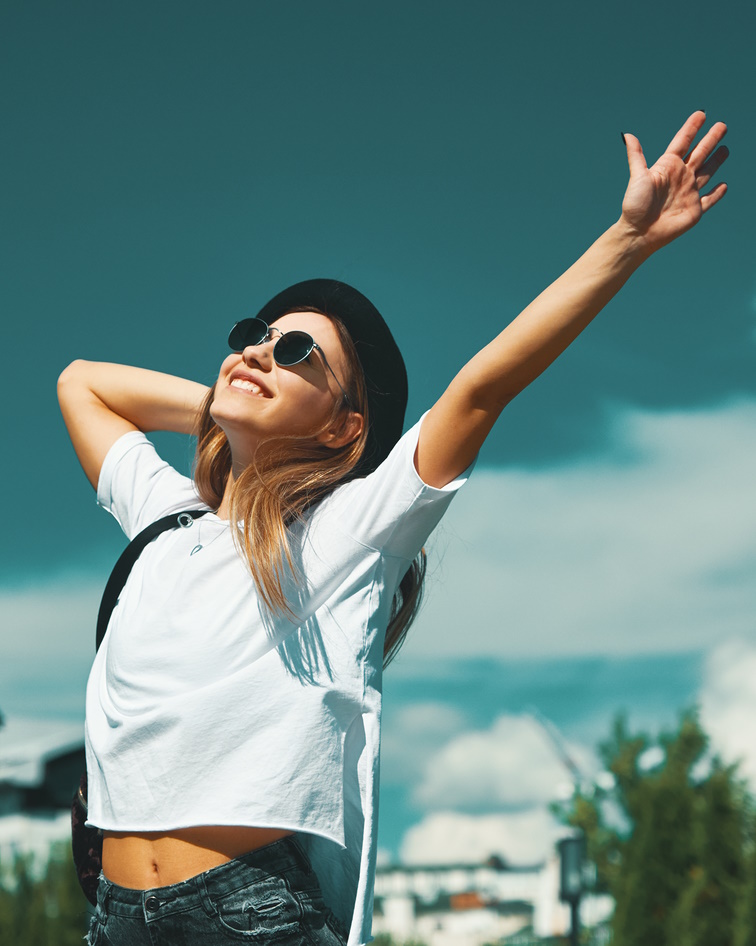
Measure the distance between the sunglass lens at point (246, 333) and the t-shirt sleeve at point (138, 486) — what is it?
0.42 metres

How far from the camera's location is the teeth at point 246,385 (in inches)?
101

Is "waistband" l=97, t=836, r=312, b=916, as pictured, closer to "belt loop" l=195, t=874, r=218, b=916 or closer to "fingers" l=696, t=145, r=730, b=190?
"belt loop" l=195, t=874, r=218, b=916

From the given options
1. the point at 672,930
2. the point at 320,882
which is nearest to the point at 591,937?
the point at 672,930

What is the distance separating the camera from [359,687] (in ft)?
7.08

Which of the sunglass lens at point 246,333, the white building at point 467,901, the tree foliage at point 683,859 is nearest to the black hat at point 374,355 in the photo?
the sunglass lens at point 246,333

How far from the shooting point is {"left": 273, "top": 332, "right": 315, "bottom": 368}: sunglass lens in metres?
2.54

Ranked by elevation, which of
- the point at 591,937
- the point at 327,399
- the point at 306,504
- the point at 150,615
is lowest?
the point at 591,937

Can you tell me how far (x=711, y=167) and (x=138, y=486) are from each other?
1.67 m

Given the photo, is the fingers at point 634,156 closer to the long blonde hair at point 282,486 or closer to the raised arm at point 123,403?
the long blonde hair at point 282,486

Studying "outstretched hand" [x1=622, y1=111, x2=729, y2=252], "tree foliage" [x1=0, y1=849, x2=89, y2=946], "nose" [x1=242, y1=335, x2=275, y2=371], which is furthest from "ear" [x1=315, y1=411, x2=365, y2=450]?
"tree foliage" [x1=0, y1=849, x2=89, y2=946]

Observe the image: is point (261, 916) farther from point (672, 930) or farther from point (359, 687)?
point (672, 930)

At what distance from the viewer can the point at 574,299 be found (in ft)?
6.35

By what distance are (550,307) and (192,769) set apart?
1189mm

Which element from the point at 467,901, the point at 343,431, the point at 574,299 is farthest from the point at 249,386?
the point at 467,901
